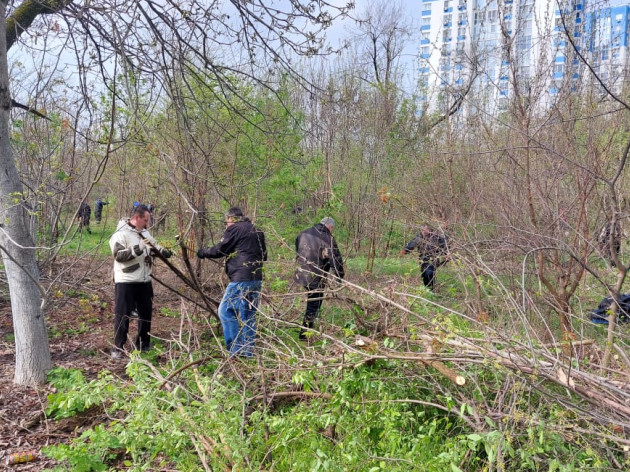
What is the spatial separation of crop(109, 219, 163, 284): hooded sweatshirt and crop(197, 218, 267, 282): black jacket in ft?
2.03

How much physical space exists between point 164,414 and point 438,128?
37.3 feet

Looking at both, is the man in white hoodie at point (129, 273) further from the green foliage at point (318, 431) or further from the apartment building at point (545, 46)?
the apartment building at point (545, 46)

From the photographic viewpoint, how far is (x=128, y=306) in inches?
232

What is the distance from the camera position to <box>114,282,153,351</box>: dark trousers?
5.85m

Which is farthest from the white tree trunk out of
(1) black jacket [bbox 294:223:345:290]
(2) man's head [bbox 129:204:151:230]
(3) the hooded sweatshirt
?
(1) black jacket [bbox 294:223:345:290]

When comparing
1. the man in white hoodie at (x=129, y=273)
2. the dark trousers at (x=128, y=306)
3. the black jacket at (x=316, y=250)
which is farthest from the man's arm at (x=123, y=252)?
the black jacket at (x=316, y=250)

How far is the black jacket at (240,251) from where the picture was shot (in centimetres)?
600

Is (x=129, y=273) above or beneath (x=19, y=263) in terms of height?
beneath

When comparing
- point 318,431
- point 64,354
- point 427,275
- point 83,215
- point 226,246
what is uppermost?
point 83,215

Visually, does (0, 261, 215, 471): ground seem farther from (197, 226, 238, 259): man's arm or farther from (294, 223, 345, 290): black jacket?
(294, 223, 345, 290): black jacket

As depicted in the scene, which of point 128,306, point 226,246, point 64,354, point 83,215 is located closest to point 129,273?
point 128,306

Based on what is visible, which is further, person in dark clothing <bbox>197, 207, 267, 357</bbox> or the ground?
person in dark clothing <bbox>197, 207, 267, 357</bbox>

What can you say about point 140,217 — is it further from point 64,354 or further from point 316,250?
point 316,250

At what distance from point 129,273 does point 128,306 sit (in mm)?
352
